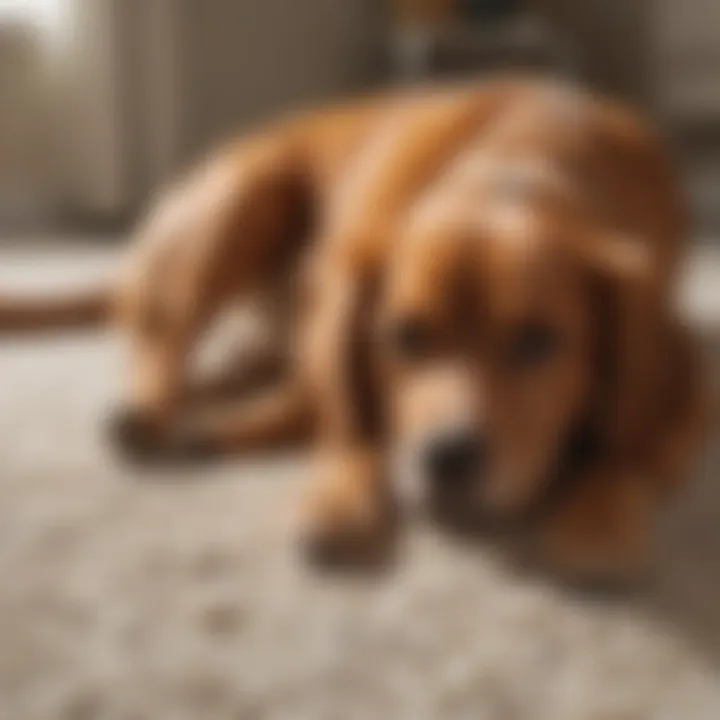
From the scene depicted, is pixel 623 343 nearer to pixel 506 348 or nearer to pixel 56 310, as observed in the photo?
pixel 506 348

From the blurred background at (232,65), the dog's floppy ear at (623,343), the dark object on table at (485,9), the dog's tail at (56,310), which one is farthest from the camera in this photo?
the dark object on table at (485,9)

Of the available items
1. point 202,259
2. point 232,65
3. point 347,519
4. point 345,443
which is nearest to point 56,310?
point 202,259

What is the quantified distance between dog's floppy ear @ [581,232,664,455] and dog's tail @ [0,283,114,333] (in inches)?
33.4

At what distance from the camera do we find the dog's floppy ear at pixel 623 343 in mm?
1496

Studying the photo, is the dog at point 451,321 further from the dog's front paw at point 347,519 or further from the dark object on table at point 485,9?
the dark object on table at point 485,9

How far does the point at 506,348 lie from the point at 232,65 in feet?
6.25

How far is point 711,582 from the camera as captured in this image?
1.35 meters

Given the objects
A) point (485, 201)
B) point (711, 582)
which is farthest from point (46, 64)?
point (711, 582)

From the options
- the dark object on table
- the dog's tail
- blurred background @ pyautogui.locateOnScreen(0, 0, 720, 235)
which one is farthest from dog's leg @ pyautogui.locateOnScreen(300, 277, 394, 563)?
the dark object on table

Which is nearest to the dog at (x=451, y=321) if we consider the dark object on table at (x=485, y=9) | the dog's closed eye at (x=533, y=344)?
the dog's closed eye at (x=533, y=344)

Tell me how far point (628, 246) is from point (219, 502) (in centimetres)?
55

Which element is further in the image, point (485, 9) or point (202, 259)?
point (485, 9)

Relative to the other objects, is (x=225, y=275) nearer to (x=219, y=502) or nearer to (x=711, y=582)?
(x=219, y=502)

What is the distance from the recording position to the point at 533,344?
1476 millimetres
